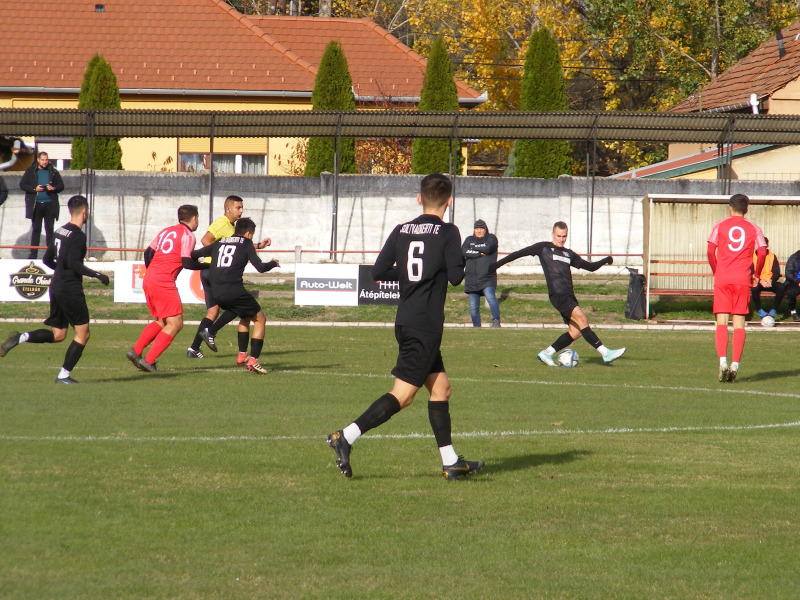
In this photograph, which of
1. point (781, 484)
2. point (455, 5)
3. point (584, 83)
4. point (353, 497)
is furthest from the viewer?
point (584, 83)

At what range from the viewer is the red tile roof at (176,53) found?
1393 inches

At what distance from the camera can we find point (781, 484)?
6.87 m

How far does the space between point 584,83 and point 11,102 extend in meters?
32.7

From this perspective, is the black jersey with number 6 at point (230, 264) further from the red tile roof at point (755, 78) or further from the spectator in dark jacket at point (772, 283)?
the red tile roof at point (755, 78)

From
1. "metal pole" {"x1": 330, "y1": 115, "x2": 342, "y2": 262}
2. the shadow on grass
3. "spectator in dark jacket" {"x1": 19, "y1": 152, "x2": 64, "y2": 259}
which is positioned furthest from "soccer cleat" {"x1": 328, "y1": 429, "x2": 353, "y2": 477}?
"metal pole" {"x1": 330, "y1": 115, "x2": 342, "y2": 262}

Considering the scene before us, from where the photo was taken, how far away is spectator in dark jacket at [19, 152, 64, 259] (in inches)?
981

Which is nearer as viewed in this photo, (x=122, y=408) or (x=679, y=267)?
(x=122, y=408)

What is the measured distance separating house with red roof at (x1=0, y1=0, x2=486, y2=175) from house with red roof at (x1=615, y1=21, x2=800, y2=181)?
821 cm

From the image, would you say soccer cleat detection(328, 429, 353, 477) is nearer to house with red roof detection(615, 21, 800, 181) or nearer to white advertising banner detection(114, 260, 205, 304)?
white advertising banner detection(114, 260, 205, 304)

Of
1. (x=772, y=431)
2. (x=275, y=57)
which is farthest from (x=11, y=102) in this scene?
(x=772, y=431)

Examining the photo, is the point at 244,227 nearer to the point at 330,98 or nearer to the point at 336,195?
the point at 336,195

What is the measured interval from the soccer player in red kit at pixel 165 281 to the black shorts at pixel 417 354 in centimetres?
612

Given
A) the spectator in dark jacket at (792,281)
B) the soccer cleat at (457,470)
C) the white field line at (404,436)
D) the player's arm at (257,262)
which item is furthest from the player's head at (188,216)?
the spectator in dark jacket at (792,281)

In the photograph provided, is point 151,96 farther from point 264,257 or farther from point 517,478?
point 517,478
